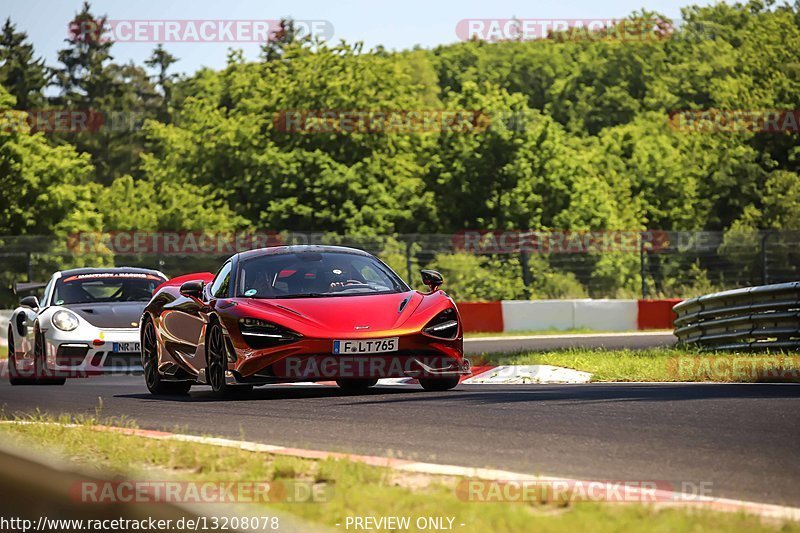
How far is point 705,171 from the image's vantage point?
6269 cm

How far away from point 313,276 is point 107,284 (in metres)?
6.26

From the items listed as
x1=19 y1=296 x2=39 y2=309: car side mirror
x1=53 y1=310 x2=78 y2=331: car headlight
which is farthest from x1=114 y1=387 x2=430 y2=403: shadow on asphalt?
x1=19 y1=296 x2=39 y2=309: car side mirror

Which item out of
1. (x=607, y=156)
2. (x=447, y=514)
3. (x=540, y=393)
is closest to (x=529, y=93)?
(x=607, y=156)

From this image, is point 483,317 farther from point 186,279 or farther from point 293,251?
point 293,251

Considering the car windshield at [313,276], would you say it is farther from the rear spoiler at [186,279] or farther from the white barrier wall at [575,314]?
the white barrier wall at [575,314]

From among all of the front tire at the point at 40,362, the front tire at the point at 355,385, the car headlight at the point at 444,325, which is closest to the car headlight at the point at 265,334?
the car headlight at the point at 444,325

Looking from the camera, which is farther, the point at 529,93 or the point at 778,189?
the point at 529,93

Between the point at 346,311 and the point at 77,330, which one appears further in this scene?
the point at 77,330

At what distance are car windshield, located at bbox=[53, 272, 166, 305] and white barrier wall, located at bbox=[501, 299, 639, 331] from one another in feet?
39.5

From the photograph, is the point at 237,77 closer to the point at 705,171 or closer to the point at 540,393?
the point at 705,171

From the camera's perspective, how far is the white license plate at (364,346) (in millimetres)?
11281

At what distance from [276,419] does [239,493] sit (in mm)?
3794

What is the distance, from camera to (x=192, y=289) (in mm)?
12281

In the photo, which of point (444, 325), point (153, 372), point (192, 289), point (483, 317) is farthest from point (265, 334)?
point (483, 317)
